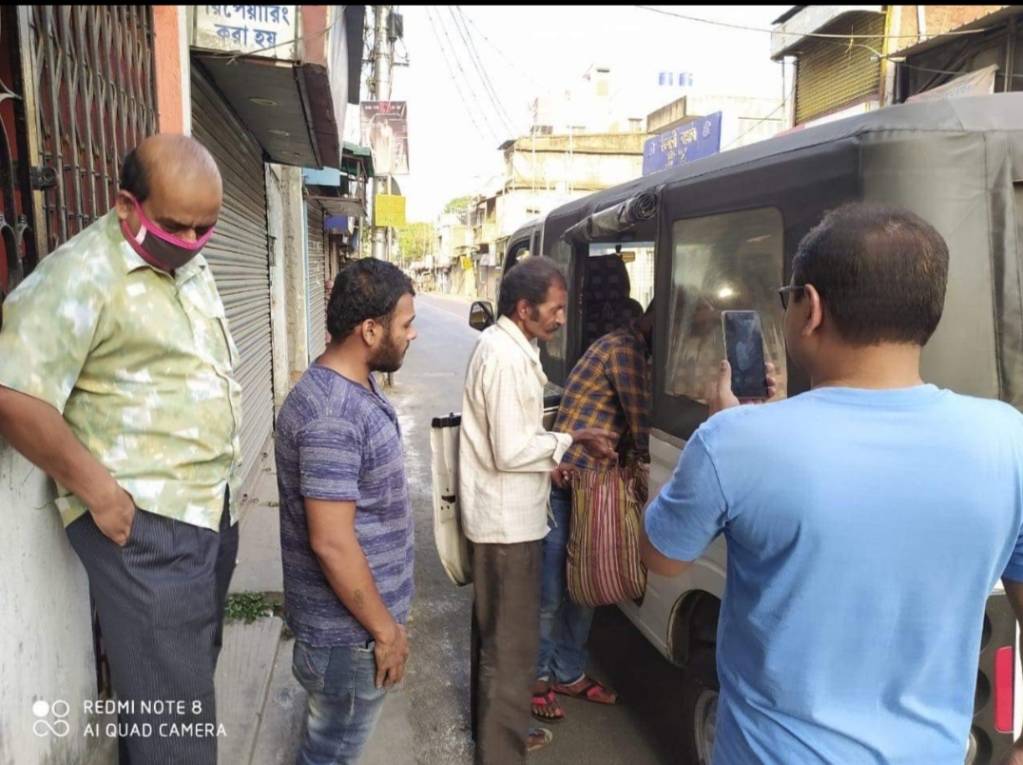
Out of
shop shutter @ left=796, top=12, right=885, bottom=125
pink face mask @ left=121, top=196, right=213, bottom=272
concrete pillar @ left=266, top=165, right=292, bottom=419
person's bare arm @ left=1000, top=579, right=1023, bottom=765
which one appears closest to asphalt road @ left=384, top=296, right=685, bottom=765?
person's bare arm @ left=1000, top=579, right=1023, bottom=765

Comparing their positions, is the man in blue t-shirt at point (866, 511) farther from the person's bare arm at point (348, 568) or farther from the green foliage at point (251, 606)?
the green foliage at point (251, 606)

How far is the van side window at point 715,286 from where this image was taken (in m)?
2.23

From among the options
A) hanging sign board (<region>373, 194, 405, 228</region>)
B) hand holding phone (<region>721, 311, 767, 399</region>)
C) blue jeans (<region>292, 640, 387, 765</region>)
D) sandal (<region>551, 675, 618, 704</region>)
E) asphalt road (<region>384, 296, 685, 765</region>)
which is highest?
hanging sign board (<region>373, 194, 405, 228</region>)

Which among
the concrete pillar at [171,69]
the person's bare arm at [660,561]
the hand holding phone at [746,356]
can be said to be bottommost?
the person's bare arm at [660,561]

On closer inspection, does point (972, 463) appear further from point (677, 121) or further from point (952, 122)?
point (677, 121)

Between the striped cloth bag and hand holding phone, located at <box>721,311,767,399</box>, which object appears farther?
the striped cloth bag

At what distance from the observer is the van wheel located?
8.06ft

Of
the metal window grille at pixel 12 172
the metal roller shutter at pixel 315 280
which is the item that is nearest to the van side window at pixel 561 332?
the metal window grille at pixel 12 172

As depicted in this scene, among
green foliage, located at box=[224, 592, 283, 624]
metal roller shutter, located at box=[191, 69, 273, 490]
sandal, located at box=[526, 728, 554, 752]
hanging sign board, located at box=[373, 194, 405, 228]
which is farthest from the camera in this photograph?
hanging sign board, located at box=[373, 194, 405, 228]

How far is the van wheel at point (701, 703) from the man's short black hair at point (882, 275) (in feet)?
5.44

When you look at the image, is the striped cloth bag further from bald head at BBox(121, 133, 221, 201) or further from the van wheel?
bald head at BBox(121, 133, 221, 201)

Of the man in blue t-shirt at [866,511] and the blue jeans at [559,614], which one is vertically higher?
the man in blue t-shirt at [866,511]

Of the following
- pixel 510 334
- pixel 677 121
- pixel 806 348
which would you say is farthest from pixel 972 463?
pixel 677 121

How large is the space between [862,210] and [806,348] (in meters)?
0.24
